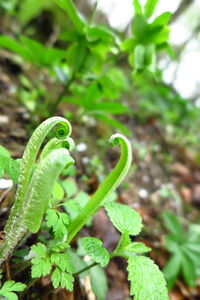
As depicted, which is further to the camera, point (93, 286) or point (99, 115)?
point (99, 115)

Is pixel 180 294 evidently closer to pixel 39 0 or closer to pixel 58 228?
pixel 58 228

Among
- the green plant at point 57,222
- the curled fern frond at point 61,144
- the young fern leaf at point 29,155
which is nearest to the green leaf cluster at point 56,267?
the green plant at point 57,222

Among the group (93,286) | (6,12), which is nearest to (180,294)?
(93,286)

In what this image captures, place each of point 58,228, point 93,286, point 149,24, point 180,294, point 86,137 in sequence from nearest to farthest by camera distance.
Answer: point 58,228 → point 93,286 → point 149,24 → point 180,294 → point 86,137

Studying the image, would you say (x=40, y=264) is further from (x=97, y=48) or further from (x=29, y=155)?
(x=97, y=48)

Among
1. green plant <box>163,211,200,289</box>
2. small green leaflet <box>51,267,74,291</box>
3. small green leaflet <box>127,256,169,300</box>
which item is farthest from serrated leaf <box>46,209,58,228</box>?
green plant <box>163,211,200,289</box>

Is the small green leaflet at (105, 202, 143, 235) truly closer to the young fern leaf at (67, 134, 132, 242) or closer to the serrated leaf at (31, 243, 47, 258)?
the young fern leaf at (67, 134, 132, 242)

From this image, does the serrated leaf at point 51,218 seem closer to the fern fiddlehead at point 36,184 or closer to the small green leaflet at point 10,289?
the fern fiddlehead at point 36,184
